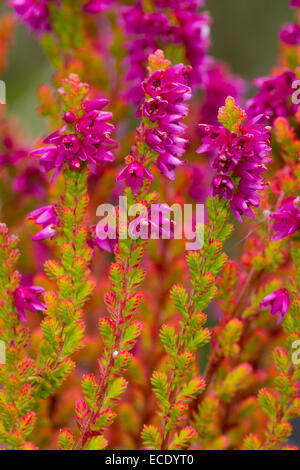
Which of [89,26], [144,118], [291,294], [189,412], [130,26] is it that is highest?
[89,26]

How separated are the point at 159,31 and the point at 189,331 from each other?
39 centimetres

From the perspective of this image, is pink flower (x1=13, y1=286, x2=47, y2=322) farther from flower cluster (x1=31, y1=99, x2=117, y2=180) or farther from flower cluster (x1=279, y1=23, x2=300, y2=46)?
flower cluster (x1=279, y1=23, x2=300, y2=46)

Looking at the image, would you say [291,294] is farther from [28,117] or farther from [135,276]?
[28,117]

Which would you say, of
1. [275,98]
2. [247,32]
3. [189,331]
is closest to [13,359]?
[189,331]

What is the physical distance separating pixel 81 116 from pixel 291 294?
24 centimetres

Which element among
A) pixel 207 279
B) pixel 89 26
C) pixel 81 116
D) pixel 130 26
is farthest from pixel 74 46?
pixel 207 279

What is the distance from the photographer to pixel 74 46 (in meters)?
0.77

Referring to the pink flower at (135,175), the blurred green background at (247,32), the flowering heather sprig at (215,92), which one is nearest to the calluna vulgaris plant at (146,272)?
the pink flower at (135,175)

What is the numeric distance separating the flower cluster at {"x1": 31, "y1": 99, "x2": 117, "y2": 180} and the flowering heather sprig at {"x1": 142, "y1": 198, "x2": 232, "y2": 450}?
10cm

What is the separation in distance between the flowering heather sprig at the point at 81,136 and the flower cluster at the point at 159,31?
23cm

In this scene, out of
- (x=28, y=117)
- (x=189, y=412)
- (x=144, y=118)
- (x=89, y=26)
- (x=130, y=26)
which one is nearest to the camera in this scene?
(x=144, y=118)

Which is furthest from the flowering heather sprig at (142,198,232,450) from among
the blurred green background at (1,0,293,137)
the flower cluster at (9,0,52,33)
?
the blurred green background at (1,0,293,137)

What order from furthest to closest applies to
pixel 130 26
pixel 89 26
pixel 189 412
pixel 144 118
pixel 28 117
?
pixel 28 117
pixel 89 26
pixel 130 26
pixel 189 412
pixel 144 118

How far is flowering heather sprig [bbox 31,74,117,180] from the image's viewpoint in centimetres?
45
